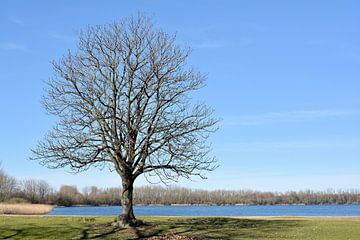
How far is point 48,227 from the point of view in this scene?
25734 millimetres

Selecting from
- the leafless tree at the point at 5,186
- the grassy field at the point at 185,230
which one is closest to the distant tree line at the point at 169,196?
the leafless tree at the point at 5,186

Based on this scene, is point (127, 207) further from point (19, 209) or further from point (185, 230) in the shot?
point (19, 209)

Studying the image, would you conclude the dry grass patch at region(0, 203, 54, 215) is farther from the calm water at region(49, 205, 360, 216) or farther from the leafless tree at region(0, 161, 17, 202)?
the leafless tree at region(0, 161, 17, 202)

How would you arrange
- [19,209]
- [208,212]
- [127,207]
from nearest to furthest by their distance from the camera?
1. [127,207]
2. [19,209]
3. [208,212]

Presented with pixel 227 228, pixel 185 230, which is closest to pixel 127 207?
pixel 185 230

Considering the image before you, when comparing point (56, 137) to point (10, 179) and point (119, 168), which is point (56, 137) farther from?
point (10, 179)

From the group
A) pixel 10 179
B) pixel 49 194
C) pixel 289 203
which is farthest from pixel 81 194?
pixel 289 203

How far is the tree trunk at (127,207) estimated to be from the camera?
1028 inches

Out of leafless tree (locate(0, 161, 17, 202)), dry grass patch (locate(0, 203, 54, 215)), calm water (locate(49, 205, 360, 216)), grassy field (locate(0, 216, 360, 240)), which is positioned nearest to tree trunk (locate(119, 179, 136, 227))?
grassy field (locate(0, 216, 360, 240))

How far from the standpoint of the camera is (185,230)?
25.6 m

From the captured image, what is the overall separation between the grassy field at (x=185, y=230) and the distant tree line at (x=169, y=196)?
64.4 metres

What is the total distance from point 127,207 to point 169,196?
→ 10640 cm

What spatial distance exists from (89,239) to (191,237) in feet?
16.4

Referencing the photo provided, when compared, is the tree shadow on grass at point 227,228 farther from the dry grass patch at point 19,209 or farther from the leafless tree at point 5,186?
the leafless tree at point 5,186
